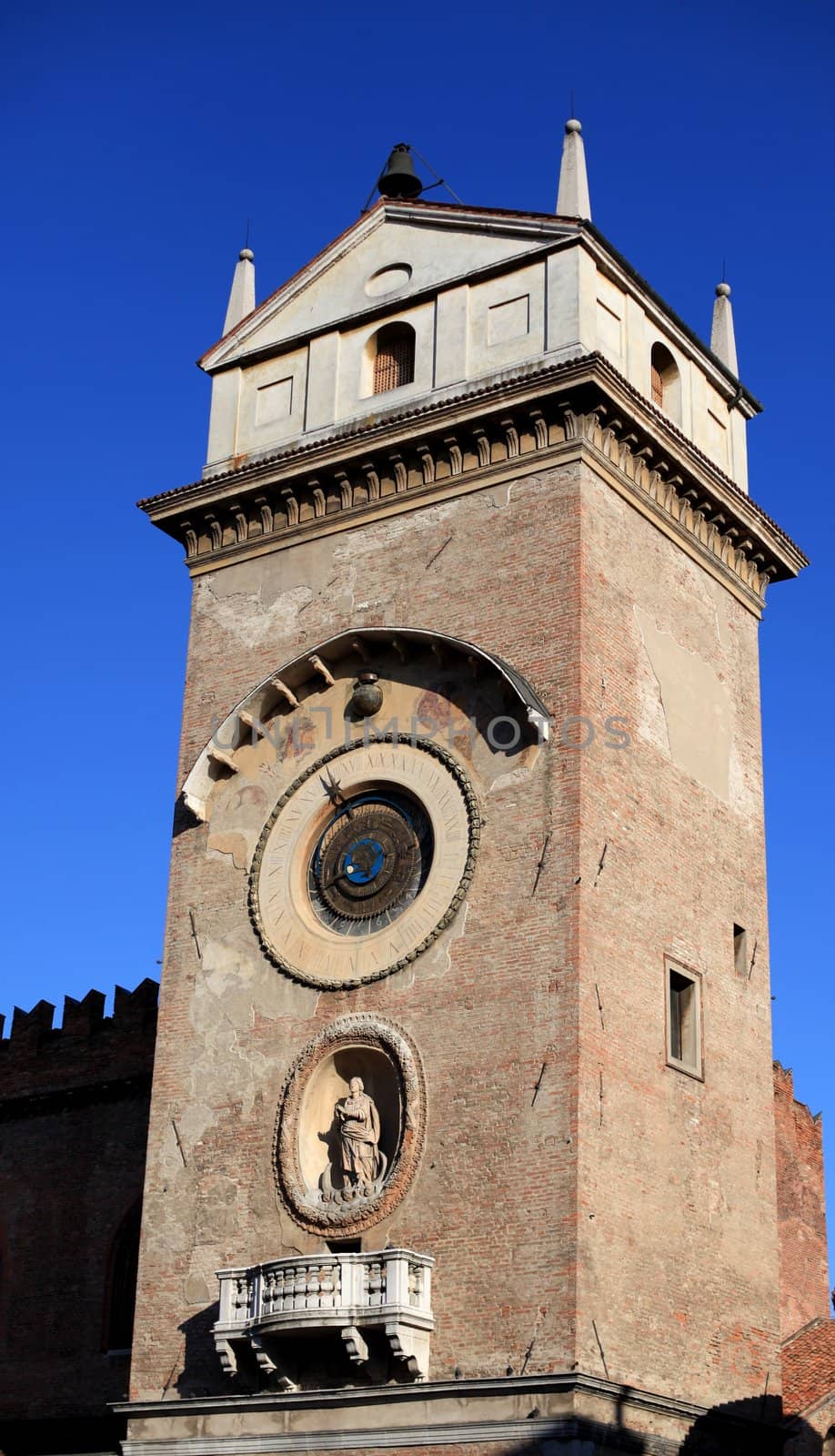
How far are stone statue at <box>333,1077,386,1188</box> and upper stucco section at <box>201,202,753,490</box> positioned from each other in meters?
9.17

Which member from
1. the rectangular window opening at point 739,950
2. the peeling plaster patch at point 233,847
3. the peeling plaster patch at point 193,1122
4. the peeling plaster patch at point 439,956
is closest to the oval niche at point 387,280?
the peeling plaster patch at point 233,847

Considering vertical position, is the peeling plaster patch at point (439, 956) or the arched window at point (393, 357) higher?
the arched window at point (393, 357)

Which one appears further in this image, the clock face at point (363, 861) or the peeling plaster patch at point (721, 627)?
the peeling plaster patch at point (721, 627)

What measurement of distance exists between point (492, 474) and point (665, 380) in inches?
160

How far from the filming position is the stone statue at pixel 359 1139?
72.3 feet

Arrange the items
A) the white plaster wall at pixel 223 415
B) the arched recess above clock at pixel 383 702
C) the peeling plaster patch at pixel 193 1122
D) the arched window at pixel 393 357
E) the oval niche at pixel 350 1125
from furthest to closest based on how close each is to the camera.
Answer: the white plaster wall at pixel 223 415 < the arched window at pixel 393 357 < the peeling plaster patch at pixel 193 1122 < the arched recess above clock at pixel 383 702 < the oval niche at pixel 350 1125

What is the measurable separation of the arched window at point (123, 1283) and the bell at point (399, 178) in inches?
607

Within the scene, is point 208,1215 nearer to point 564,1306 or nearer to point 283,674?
point 564,1306

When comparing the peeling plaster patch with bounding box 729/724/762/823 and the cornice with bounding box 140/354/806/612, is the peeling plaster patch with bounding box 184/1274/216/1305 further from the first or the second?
the cornice with bounding box 140/354/806/612

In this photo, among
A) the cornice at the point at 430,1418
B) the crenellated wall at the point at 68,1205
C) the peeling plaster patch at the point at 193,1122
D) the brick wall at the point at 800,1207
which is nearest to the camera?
the cornice at the point at 430,1418

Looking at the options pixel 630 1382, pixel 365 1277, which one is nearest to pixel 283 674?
pixel 365 1277

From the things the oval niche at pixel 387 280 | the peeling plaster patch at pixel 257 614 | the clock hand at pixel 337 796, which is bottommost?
the clock hand at pixel 337 796

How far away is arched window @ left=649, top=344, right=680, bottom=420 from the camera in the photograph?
26.9 meters

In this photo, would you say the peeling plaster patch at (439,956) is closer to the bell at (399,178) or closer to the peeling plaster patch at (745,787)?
the peeling plaster patch at (745,787)
